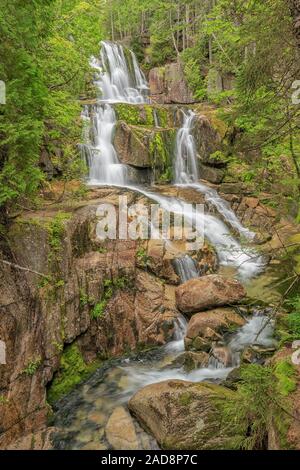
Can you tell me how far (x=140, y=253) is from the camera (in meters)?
9.96

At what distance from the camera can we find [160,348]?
875 centimetres

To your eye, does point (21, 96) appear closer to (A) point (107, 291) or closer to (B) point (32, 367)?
(B) point (32, 367)

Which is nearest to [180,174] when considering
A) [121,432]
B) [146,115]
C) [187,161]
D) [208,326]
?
[187,161]

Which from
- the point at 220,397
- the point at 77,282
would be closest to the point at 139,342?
the point at 77,282

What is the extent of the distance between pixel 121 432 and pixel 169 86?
24058mm

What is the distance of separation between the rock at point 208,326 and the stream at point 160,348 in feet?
0.73

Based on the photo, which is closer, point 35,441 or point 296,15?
point 296,15

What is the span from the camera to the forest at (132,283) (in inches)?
210

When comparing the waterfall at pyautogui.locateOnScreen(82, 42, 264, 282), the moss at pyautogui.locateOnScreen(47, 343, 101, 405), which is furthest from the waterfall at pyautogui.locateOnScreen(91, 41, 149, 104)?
the moss at pyautogui.locateOnScreen(47, 343, 101, 405)

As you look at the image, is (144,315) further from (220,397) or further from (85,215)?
(220,397)

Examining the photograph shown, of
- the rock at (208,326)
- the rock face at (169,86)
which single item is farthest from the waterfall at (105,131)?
the rock at (208,326)

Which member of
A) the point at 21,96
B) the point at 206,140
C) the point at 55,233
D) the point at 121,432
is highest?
the point at 206,140

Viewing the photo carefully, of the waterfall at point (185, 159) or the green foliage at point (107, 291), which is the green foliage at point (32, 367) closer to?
the green foliage at point (107, 291)

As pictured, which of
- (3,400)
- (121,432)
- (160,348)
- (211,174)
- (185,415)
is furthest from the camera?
(211,174)
